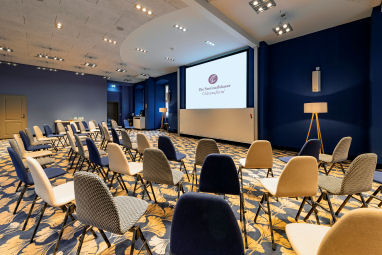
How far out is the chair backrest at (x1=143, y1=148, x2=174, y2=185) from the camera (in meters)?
2.20

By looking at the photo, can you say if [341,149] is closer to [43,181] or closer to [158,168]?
[158,168]

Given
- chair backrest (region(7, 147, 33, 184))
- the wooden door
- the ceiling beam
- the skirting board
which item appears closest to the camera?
chair backrest (region(7, 147, 33, 184))

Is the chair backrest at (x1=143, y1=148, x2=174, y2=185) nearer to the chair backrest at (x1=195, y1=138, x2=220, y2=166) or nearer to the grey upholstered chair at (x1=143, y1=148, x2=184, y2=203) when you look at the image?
the grey upholstered chair at (x1=143, y1=148, x2=184, y2=203)

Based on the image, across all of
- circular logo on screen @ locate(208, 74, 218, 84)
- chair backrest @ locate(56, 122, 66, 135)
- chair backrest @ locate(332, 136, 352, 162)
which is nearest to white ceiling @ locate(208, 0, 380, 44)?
circular logo on screen @ locate(208, 74, 218, 84)

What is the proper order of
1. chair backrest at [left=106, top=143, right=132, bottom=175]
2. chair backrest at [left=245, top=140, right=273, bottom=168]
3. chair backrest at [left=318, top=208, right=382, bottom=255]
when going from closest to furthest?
chair backrest at [left=318, top=208, right=382, bottom=255], chair backrest at [left=106, top=143, right=132, bottom=175], chair backrest at [left=245, top=140, right=273, bottom=168]

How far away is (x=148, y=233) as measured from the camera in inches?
79.8

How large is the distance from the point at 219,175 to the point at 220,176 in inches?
0.6

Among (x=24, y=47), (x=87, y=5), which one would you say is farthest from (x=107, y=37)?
(x=24, y=47)

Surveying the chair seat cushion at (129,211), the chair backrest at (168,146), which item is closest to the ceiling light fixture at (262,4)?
the chair backrest at (168,146)

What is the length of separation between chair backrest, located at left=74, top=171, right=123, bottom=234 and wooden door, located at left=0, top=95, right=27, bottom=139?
12.2m

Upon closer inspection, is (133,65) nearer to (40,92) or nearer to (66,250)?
(40,92)

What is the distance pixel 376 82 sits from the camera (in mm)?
4543

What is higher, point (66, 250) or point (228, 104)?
point (228, 104)

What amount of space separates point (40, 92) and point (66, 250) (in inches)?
491
